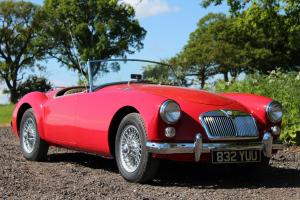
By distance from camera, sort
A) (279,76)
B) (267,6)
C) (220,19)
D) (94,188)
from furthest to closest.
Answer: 1. (220,19)
2. (267,6)
3. (279,76)
4. (94,188)

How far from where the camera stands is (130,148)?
5801 mm

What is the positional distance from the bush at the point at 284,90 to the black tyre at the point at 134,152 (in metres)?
4.05

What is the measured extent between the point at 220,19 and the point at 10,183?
52456 millimetres

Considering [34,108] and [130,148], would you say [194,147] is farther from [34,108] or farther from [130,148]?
[34,108]

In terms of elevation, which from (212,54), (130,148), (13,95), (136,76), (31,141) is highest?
(212,54)

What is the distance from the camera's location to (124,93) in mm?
6000

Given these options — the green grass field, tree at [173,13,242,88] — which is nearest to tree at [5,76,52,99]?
tree at [173,13,242,88]

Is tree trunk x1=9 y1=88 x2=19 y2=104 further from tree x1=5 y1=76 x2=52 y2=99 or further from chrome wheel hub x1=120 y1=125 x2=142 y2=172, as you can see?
chrome wheel hub x1=120 y1=125 x2=142 y2=172

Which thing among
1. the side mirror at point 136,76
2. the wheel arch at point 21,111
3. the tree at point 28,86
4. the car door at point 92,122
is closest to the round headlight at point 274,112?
the car door at point 92,122

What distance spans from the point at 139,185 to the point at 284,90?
4.68 metres

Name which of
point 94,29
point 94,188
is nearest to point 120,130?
point 94,188

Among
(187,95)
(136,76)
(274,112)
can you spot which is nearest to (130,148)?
(187,95)

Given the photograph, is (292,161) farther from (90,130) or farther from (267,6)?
(267,6)

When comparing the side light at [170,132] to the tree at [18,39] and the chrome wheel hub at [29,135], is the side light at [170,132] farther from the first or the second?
the tree at [18,39]
